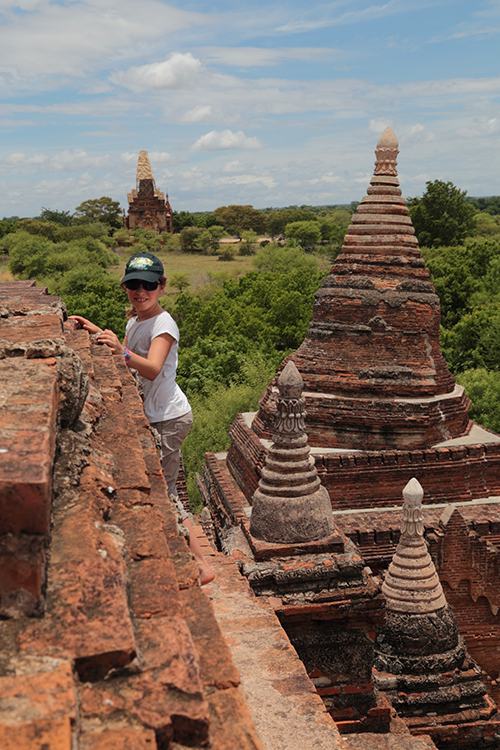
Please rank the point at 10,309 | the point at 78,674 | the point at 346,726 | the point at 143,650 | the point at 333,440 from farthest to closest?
1. the point at 333,440
2. the point at 346,726
3. the point at 10,309
4. the point at 143,650
5. the point at 78,674

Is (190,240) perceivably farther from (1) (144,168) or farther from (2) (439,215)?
(2) (439,215)

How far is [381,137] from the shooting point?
44.9 ft

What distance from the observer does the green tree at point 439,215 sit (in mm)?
43938

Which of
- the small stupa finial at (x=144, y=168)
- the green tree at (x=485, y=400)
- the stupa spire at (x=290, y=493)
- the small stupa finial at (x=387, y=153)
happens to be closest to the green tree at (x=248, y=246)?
the small stupa finial at (x=144, y=168)

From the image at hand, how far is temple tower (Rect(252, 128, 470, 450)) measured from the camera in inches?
504

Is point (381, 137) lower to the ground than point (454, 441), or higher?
higher

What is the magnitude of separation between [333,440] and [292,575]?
281 inches

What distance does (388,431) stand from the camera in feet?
41.8

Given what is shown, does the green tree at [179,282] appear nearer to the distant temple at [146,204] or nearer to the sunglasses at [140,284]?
the distant temple at [146,204]

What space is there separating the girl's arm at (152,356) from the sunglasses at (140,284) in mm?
295

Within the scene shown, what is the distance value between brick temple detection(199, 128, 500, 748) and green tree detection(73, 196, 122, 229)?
3002 inches

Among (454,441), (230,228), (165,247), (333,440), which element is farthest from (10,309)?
(230,228)

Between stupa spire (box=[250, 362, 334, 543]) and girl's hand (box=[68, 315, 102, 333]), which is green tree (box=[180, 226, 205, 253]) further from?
girl's hand (box=[68, 315, 102, 333])

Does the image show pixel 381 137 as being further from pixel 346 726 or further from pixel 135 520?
pixel 135 520
